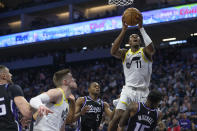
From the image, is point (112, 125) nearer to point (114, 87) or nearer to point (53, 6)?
point (114, 87)

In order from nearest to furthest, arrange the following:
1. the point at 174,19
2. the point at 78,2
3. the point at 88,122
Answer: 1. the point at 88,122
2. the point at 174,19
3. the point at 78,2

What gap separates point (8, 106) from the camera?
165 inches

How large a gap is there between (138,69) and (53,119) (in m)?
2.24

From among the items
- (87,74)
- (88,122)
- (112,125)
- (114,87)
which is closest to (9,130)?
(112,125)

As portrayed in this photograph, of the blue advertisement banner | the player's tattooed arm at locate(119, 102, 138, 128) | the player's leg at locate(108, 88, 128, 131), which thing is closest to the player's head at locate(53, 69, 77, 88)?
the player's tattooed arm at locate(119, 102, 138, 128)

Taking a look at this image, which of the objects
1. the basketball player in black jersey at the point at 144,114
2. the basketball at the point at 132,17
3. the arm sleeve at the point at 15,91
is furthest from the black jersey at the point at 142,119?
the arm sleeve at the point at 15,91

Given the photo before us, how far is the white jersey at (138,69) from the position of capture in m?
6.01

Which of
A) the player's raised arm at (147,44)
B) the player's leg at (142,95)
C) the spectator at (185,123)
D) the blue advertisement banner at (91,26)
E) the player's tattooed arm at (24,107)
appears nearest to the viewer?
the player's tattooed arm at (24,107)

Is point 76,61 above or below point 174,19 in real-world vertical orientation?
below

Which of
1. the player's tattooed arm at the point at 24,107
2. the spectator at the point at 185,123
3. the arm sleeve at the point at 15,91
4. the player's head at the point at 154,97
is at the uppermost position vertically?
the arm sleeve at the point at 15,91

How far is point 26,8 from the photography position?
2900cm

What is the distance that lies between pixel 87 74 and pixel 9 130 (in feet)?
61.4

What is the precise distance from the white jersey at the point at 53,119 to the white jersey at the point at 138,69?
196 cm

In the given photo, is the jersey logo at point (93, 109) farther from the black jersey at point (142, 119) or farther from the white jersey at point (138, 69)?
the black jersey at point (142, 119)
